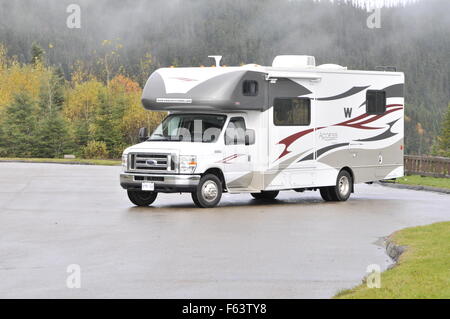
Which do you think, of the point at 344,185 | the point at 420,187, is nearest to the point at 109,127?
the point at 420,187

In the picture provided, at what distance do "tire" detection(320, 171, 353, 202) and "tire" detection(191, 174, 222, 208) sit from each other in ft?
12.4

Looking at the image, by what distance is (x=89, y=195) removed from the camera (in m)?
26.9

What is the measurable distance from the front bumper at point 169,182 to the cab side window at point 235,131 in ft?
4.83

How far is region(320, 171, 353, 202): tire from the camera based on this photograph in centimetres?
2489

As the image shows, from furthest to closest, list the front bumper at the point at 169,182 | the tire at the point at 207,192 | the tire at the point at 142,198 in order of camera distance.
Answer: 1. the tire at the point at 142,198
2. the tire at the point at 207,192
3. the front bumper at the point at 169,182

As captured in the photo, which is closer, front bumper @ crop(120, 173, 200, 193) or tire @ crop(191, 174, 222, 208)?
front bumper @ crop(120, 173, 200, 193)

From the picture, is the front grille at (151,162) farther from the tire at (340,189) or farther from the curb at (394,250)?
the curb at (394,250)

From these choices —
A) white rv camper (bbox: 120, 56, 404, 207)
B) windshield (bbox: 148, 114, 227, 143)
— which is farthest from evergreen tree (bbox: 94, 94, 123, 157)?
windshield (bbox: 148, 114, 227, 143)

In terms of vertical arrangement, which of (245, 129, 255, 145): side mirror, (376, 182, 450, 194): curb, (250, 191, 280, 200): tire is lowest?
(376, 182, 450, 194): curb

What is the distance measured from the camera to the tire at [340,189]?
980 inches

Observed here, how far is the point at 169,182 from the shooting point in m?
21.5

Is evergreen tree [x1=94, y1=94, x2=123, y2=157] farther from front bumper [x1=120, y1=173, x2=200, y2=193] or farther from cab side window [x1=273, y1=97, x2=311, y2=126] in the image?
front bumper [x1=120, y1=173, x2=200, y2=193]

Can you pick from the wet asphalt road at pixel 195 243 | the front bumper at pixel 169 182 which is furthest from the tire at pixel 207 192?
the wet asphalt road at pixel 195 243

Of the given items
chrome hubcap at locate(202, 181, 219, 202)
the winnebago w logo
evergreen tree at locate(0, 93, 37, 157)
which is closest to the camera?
chrome hubcap at locate(202, 181, 219, 202)
